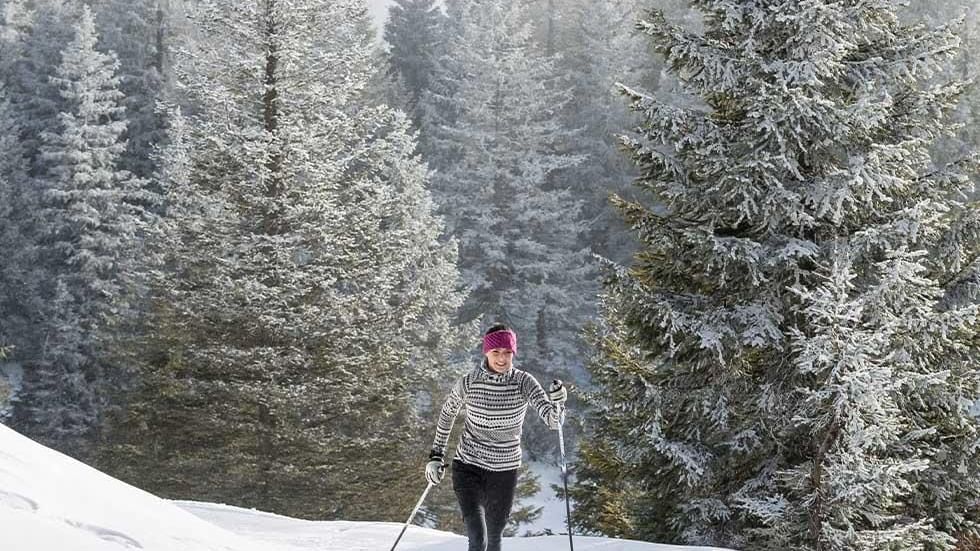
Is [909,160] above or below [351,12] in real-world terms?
below

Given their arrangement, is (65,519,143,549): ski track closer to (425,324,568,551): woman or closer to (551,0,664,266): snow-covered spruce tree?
(425,324,568,551): woman

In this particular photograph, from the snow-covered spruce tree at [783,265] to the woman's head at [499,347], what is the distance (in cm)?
381

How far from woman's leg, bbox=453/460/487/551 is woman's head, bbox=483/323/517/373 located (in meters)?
0.74

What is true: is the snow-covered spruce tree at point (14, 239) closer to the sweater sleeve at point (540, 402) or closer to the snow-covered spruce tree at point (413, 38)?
the snow-covered spruce tree at point (413, 38)

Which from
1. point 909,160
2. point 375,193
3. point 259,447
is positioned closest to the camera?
point 909,160

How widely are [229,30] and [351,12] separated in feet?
7.71

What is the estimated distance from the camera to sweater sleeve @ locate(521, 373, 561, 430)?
22.2ft

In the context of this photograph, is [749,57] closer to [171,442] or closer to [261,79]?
[261,79]

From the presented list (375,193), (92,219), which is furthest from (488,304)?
(375,193)

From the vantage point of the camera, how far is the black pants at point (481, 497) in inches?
267

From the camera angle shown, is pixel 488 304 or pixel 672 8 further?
pixel 672 8

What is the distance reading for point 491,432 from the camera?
676cm

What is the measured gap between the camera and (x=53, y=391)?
31.3 metres

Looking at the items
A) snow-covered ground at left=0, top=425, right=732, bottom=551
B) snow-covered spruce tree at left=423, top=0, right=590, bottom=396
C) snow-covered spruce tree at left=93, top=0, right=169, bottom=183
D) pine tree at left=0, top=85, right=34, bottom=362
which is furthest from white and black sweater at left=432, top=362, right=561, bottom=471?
snow-covered spruce tree at left=93, top=0, right=169, bottom=183
